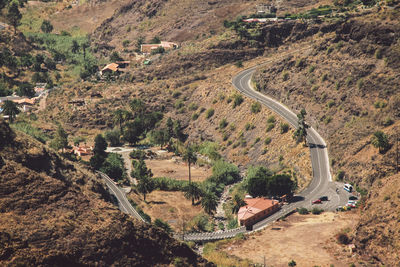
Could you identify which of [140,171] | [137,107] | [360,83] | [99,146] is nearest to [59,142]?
[99,146]

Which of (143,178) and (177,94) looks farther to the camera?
(177,94)

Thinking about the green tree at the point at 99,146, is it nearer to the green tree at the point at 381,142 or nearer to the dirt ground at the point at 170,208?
the dirt ground at the point at 170,208

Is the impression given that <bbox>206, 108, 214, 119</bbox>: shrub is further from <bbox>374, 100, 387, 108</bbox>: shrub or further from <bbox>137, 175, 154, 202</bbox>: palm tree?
<bbox>374, 100, 387, 108</bbox>: shrub

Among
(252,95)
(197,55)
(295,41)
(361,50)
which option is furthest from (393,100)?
(197,55)

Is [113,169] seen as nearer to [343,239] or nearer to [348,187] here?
[348,187]

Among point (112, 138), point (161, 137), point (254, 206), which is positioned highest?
point (254, 206)

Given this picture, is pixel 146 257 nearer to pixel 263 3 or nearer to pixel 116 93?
pixel 116 93
